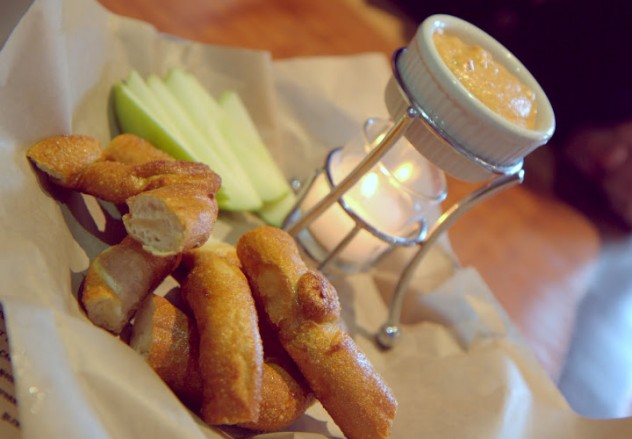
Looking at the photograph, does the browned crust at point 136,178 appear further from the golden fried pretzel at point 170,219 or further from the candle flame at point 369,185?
the candle flame at point 369,185

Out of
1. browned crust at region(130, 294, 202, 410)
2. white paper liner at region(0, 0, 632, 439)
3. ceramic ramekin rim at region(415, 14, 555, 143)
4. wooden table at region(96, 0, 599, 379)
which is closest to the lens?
white paper liner at region(0, 0, 632, 439)

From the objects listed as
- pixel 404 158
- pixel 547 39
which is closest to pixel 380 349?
pixel 404 158

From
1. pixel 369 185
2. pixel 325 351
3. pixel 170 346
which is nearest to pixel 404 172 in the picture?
pixel 369 185

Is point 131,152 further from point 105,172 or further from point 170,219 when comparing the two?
point 170,219

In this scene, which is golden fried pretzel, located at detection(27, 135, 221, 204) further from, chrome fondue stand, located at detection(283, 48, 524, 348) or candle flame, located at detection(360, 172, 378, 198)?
candle flame, located at detection(360, 172, 378, 198)

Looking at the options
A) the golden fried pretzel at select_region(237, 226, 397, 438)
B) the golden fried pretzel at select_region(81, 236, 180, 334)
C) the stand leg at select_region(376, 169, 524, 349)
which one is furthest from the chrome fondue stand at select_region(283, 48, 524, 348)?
the golden fried pretzel at select_region(81, 236, 180, 334)

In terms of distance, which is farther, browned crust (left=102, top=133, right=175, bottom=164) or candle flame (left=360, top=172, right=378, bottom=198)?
candle flame (left=360, top=172, right=378, bottom=198)
